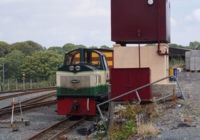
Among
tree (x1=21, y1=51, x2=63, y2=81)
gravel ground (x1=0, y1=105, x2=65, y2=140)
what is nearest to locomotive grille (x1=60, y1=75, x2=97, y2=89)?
gravel ground (x1=0, y1=105, x2=65, y2=140)

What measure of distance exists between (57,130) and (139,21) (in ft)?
20.6

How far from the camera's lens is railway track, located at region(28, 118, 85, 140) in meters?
13.8

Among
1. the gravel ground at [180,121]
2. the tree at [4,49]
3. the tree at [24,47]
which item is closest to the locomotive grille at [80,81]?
the gravel ground at [180,121]

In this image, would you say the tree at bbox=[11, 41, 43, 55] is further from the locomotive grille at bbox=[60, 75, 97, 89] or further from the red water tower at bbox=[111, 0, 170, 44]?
the locomotive grille at bbox=[60, 75, 97, 89]

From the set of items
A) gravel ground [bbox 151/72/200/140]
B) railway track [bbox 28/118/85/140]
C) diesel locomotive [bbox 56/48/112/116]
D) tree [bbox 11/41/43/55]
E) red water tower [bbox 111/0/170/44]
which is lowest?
railway track [bbox 28/118/85/140]

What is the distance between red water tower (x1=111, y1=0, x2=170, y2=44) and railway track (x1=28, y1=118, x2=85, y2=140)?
3.99 metres

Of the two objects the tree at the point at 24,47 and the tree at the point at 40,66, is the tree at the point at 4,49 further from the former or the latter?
the tree at the point at 40,66

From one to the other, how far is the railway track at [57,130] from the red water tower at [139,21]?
3985mm

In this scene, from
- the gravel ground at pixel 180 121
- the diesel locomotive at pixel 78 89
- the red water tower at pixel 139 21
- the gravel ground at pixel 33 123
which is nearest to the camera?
the gravel ground at pixel 180 121

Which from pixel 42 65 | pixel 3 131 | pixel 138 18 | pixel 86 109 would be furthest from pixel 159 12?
pixel 42 65

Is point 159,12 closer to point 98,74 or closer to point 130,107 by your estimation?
point 98,74

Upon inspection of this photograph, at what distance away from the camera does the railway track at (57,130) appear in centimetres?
1382

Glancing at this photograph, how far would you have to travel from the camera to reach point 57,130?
1559 cm

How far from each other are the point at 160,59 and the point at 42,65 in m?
57.3
